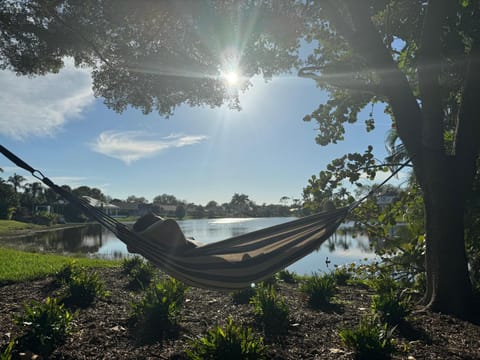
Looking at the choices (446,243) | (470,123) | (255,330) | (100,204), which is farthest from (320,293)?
(100,204)

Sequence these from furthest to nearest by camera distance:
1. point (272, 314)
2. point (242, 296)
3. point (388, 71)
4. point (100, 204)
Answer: point (100, 204) → point (242, 296) → point (388, 71) → point (272, 314)

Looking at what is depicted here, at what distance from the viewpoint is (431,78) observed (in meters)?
2.62

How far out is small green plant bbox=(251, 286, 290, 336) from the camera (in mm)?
2312

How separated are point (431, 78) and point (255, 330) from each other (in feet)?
7.99

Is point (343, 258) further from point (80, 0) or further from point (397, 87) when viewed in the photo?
point (80, 0)

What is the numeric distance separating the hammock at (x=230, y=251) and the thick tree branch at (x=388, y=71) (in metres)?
1.11

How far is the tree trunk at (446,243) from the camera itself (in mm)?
2424

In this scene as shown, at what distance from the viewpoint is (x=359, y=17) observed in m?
2.77

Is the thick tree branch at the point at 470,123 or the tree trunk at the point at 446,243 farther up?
the thick tree branch at the point at 470,123

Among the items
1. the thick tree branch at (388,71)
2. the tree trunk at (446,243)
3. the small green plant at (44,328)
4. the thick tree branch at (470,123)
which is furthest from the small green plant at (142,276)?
the thick tree branch at (470,123)

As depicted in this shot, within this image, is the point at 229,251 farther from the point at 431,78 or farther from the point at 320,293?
the point at 431,78

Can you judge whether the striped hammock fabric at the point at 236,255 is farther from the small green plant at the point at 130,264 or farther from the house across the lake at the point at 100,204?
the small green plant at the point at 130,264

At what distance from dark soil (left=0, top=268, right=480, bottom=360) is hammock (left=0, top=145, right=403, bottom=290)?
0.43 meters

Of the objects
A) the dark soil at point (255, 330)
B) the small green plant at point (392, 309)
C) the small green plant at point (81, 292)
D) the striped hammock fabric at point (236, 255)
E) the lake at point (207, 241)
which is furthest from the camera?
the lake at point (207, 241)
